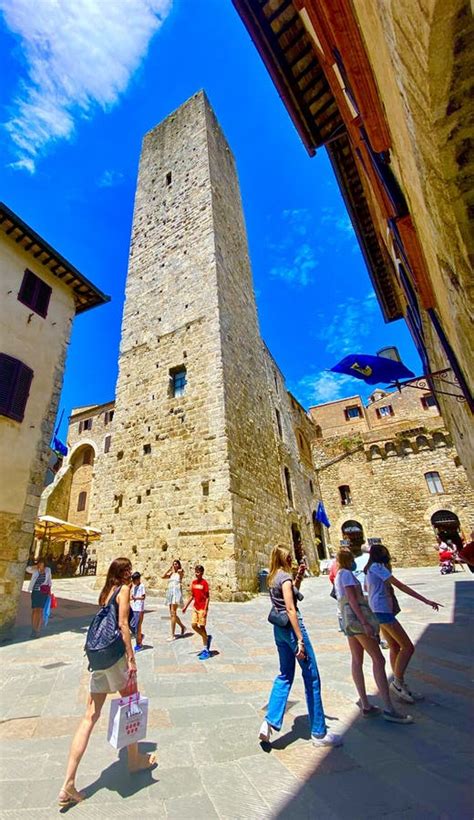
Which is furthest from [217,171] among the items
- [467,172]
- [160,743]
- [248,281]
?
[160,743]

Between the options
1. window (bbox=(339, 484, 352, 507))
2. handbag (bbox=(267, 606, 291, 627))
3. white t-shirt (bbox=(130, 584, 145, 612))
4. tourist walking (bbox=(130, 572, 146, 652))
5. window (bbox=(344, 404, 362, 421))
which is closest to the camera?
handbag (bbox=(267, 606, 291, 627))

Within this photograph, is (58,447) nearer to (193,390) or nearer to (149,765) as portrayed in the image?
(193,390)

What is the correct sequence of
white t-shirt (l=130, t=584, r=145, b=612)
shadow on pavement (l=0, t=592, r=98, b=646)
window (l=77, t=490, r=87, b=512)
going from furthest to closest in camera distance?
window (l=77, t=490, r=87, b=512) < shadow on pavement (l=0, t=592, r=98, b=646) < white t-shirt (l=130, t=584, r=145, b=612)

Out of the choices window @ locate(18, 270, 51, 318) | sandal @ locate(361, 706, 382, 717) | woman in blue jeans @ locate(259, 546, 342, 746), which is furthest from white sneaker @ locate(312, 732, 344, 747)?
window @ locate(18, 270, 51, 318)

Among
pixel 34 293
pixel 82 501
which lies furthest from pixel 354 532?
pixel 34 293

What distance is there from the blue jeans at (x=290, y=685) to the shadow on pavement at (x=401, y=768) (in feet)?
0.55

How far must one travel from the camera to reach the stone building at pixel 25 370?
266 inches

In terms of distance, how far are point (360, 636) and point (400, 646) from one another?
0.53m

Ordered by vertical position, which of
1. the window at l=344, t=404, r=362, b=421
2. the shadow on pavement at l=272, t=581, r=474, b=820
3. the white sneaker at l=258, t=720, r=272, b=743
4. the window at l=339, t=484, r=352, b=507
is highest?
the window at l=344, t=404, r=362, b=421

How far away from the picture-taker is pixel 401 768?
2191mm

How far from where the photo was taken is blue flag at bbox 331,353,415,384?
5.78 metres

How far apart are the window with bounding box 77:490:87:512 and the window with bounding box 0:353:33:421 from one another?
16729 millimetres

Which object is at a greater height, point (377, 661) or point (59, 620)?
point (59, 620)

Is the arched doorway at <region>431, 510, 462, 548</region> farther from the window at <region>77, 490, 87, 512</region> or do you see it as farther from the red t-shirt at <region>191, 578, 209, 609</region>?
the window at <region>77, 490, 87, 512</region>
